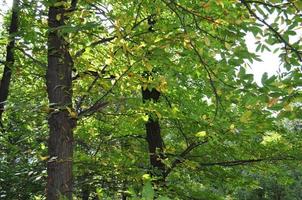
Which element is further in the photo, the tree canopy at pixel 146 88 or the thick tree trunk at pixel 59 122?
the thick tree trunk at pixel 59 122

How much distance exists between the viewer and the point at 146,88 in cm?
626

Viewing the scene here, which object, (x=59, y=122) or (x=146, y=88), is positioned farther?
(x=146, y=88)

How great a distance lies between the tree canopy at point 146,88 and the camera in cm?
316

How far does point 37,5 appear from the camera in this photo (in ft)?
15.2

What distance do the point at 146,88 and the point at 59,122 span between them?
2.04 meters

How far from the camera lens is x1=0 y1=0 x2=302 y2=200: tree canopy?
10.4 ft

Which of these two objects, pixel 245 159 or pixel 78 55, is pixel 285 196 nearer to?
pixel 245 159

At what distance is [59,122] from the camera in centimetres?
454

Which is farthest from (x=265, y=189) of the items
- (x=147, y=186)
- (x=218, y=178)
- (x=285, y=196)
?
(x=147, y=186)

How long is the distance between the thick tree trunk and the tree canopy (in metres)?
0.01

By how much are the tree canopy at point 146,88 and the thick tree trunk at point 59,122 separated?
Answer: 13 mm

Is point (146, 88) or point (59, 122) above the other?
point (146, 88)

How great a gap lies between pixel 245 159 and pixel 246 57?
17.6 feet

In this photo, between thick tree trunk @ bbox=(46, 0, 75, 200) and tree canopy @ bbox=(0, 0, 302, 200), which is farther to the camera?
thick tree trunk @ bbox=(46, 0, 75, 200)
